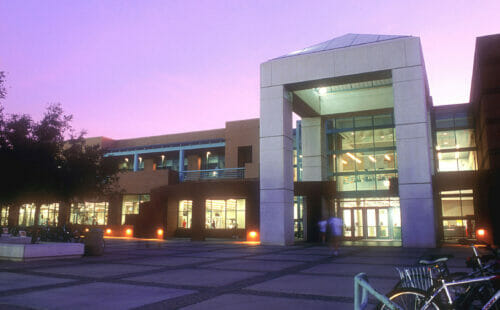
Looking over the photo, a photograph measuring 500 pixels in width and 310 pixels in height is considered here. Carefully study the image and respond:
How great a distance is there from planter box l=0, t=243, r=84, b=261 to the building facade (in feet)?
8.34

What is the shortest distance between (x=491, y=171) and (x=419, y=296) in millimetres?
22077

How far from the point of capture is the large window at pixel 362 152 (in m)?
30.5

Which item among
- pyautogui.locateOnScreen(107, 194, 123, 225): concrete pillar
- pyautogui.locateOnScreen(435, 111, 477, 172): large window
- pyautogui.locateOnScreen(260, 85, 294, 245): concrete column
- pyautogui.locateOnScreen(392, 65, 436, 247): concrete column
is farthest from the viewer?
pyautogui.locateOnScreen(107, 194, 123, 225): concrete pillar

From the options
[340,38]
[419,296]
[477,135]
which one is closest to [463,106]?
[477,135]

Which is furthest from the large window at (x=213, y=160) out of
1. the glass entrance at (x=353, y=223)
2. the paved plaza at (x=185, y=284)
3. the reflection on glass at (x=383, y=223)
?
the paved plaza at (x=185, y=284)

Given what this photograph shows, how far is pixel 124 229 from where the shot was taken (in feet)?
119

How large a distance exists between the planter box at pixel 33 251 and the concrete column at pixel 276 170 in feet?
39.7

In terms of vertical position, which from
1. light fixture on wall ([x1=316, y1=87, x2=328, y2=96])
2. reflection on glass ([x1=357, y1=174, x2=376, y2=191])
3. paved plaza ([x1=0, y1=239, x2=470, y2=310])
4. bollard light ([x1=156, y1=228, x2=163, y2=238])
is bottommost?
paved plaza ([x1=0, y1=239, x2=470, y2=310])

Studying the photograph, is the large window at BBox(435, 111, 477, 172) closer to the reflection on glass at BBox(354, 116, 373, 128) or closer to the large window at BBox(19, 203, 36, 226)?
the reflection on glass at BBox(354, 116, 373, 128)

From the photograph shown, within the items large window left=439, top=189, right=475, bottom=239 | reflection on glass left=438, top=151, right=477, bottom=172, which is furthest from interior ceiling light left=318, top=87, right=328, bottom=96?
reflection on glass left=438, top=151, right=477, bottom=172

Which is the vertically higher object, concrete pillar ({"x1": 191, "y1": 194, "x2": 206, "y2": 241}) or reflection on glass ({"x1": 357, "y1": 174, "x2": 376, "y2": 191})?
reflection on glass ({"x1": 357, "y1": 174, "x2": 376, "y2": 191})

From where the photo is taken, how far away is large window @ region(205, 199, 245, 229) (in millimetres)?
35812

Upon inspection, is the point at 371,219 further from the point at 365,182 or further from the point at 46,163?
the point at 46,163

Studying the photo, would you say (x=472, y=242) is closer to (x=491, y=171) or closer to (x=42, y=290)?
(x=42, y=290)
